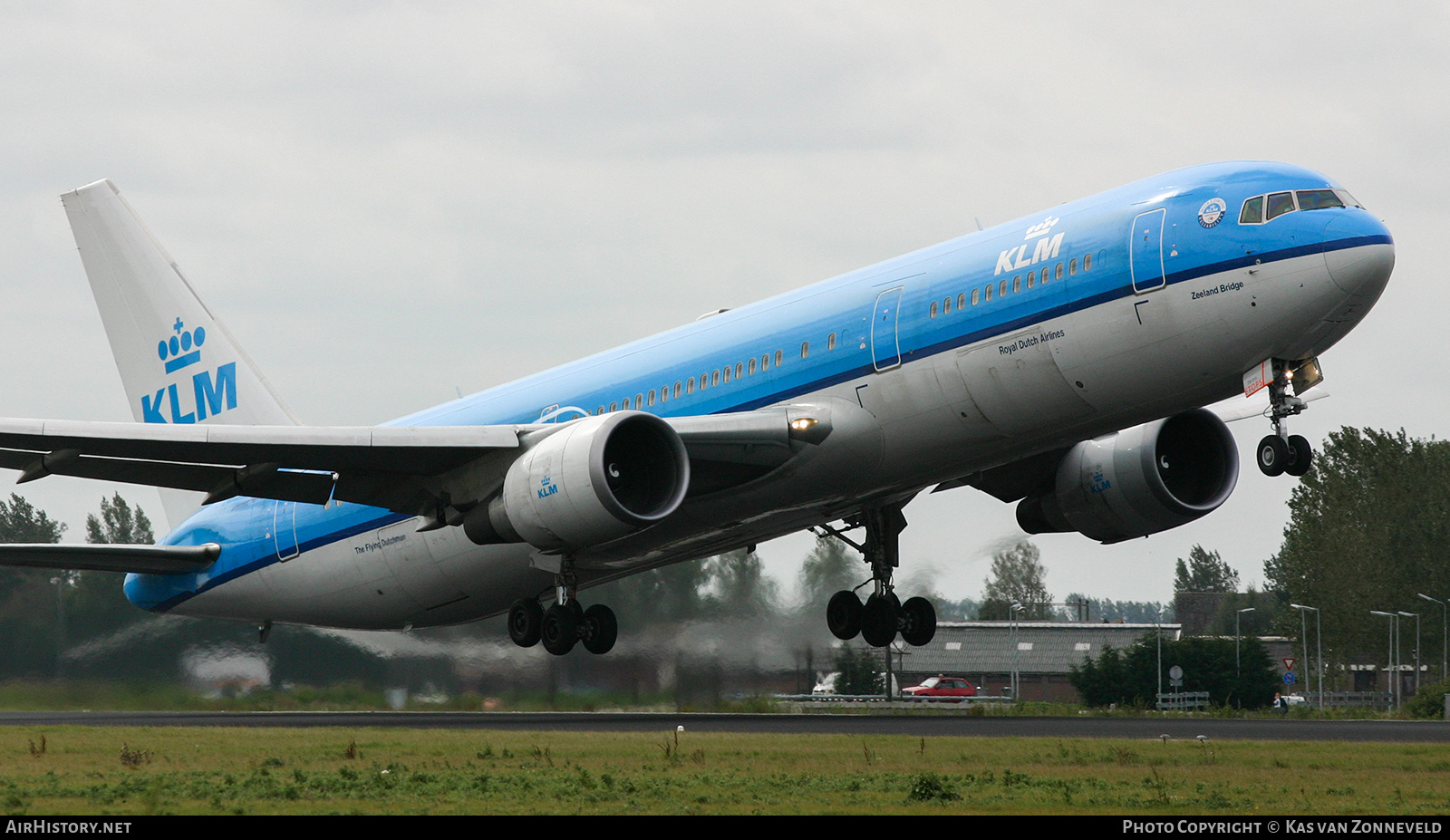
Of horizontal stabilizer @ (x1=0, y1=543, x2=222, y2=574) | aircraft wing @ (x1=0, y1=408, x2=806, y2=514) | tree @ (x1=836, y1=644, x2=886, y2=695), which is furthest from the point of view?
tree @ (x1=836, y1=644, x2=886, y2=695)

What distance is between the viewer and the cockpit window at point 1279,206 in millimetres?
20875

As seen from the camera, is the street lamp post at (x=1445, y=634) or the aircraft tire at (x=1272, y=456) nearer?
the aircraft tire at (x=1272, y=456)

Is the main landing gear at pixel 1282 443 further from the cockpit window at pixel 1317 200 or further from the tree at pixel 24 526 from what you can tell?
the tree at pixel 24 526

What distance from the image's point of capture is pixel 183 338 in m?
34.2

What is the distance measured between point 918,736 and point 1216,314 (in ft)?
38.7

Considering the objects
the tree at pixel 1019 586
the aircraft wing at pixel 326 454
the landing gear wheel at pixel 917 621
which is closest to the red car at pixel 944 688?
the tree at pixel 1019 586

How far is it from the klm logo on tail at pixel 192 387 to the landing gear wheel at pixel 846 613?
42.0 feet

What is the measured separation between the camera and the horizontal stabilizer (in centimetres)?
3014

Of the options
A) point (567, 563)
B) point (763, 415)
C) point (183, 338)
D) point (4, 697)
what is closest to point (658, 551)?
point (567, 563)

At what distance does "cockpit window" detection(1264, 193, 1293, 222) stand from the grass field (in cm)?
713

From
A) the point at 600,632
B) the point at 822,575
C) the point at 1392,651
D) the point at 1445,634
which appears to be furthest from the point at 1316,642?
the point at 600,632

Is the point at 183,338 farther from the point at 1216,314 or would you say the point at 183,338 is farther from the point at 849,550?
the point at 1216,314

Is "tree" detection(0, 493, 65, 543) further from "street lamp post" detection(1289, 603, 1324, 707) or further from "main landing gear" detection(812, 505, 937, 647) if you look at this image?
"street lamp post" detection(1289, 603, 1324, 707)

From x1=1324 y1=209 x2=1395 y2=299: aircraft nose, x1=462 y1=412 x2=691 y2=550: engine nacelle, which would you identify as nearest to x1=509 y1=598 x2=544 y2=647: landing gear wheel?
x1=462 y1=412 x2=691 y2=550: engine nacelle
